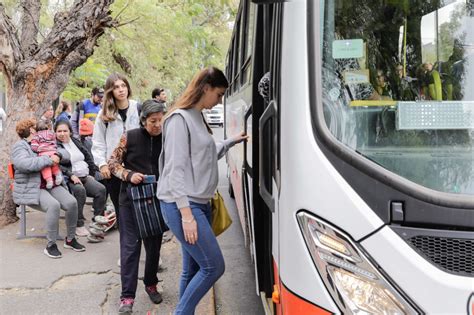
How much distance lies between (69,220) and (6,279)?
2.97ft

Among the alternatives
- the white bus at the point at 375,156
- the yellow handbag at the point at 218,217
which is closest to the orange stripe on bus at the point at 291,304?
the white bus at the point at 375,156

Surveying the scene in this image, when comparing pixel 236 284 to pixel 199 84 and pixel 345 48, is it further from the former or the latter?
pixel 345 48

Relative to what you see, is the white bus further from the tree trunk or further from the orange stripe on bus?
the tree trunk

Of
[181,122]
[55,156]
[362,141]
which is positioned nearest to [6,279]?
[55,156]

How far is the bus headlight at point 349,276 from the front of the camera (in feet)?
5.47

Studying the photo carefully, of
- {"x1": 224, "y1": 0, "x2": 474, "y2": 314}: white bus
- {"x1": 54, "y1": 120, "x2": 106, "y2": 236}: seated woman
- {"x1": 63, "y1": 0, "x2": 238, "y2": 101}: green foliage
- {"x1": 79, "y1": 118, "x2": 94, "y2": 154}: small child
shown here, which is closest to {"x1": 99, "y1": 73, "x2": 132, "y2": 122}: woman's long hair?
{"x1": 54, "y1": 120, "x2": 106, "y2": 236}: seated woman

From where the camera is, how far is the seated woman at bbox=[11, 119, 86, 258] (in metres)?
5.09

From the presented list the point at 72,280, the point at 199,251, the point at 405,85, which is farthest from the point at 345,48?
the point at 72,280

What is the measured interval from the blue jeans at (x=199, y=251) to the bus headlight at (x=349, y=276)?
1.15 meters

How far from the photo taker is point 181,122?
2826 mm

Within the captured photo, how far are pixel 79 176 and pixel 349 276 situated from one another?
4887 millimetres

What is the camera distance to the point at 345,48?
1.99 metres

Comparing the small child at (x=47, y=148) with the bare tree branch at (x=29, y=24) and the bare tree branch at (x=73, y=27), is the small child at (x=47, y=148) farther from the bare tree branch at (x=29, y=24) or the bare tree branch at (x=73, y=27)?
the bare tree branch at (x=29, y=24)

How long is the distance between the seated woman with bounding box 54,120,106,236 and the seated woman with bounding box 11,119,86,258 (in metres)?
0.45
